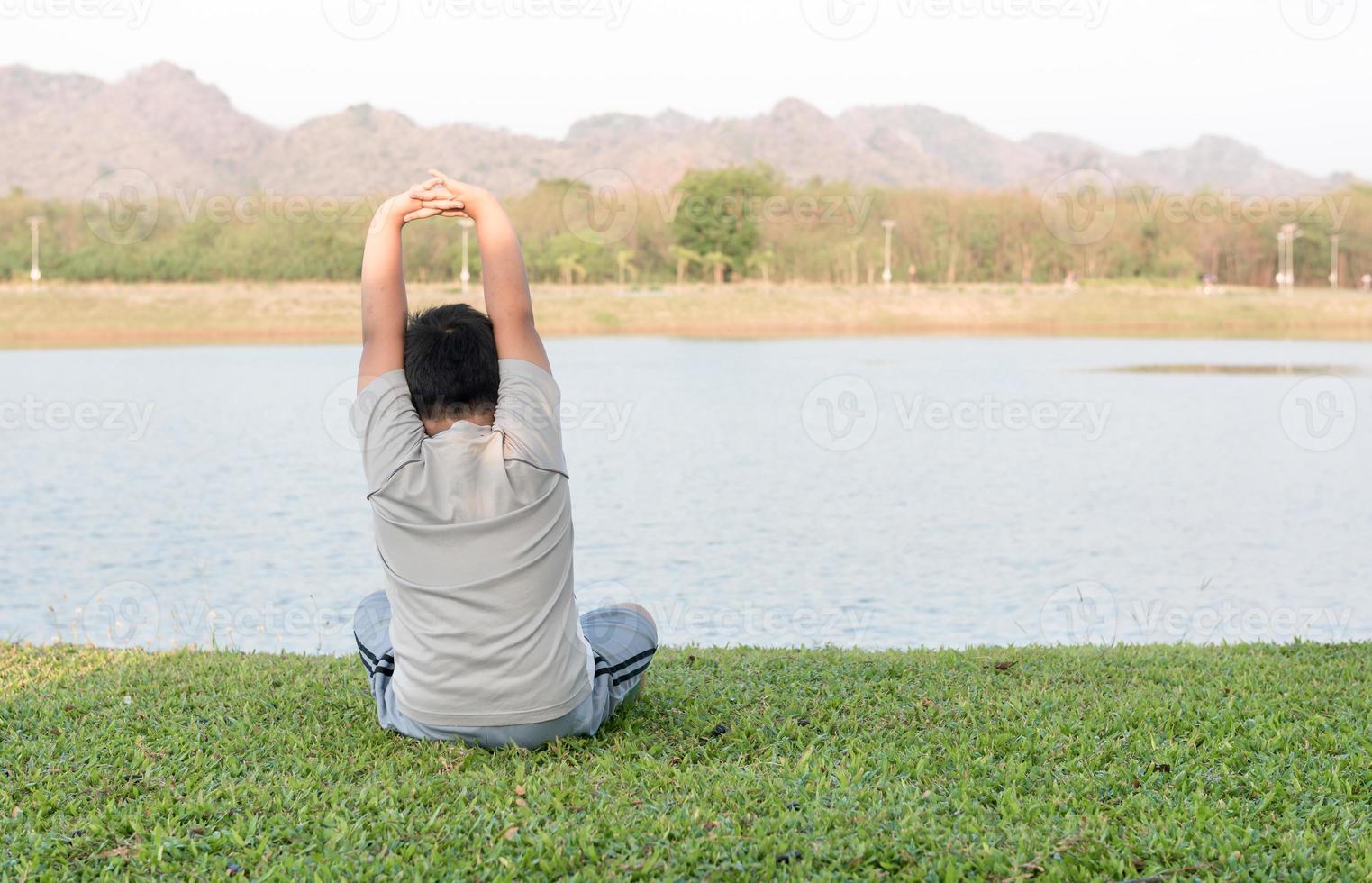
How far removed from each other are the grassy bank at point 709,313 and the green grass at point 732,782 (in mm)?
34842

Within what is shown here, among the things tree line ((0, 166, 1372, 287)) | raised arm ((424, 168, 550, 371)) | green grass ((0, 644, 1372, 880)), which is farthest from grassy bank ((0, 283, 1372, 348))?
raised arm ((424, 168, 550, 371))

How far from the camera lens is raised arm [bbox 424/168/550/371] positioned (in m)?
3.17

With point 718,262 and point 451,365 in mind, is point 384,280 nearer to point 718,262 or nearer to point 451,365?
point 451,365

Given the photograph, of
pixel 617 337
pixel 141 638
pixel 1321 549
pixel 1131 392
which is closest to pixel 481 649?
pixel 141 638

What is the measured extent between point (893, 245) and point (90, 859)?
70435 millimetres

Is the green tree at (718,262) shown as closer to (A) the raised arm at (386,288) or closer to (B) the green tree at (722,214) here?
(B) the green tree at (722,214)

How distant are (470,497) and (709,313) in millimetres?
41342

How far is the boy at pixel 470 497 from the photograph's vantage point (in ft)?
9.94

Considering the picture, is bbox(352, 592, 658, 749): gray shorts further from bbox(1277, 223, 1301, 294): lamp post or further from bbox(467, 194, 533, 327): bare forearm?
bbox(1277, 223, 1301, 294): lamp post

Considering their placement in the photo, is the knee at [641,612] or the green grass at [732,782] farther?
the knee at [641,612]

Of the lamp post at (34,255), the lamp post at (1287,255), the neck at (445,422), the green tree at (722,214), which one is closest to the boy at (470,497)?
the neck at (445,422)

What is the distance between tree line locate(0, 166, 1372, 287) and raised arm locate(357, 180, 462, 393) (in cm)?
5724

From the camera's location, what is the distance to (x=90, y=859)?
9.09 ft

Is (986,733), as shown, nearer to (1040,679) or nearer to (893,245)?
(1040,679)
